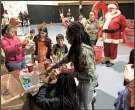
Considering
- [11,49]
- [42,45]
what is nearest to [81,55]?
[11,49]

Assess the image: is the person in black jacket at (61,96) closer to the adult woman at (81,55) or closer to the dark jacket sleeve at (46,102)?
the dark jacket sleeve at (46,102)

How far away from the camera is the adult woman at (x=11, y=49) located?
2428 millimetres

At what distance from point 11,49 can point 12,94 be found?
0.71m

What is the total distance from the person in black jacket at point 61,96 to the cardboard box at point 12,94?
0.20m

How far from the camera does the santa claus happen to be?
12.9ft

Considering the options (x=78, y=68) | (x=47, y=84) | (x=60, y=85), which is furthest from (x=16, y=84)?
(x=78, y=68)

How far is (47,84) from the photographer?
1.74m

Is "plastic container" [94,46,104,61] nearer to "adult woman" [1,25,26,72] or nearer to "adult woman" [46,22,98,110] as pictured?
"adult woman" [1,25,26,72]

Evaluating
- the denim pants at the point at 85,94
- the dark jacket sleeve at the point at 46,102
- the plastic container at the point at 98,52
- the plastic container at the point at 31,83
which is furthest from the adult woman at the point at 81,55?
the plastic container at the point at 98,52

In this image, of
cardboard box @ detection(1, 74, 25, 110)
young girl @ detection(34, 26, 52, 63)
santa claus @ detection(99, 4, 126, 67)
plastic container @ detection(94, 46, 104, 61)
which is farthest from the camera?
plastic container @ detection(94, 46, 104, 61)

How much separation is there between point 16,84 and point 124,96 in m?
1.05

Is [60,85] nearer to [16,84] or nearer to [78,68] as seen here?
[78,68]

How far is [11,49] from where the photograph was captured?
243cm

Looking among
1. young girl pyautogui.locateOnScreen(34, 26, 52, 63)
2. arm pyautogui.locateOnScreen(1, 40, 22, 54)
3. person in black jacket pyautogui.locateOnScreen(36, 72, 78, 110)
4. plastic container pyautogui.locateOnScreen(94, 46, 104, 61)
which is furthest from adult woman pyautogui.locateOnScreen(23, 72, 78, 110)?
plastic container pyautogui.locateOnScreen(94, 46, 104, 61)
